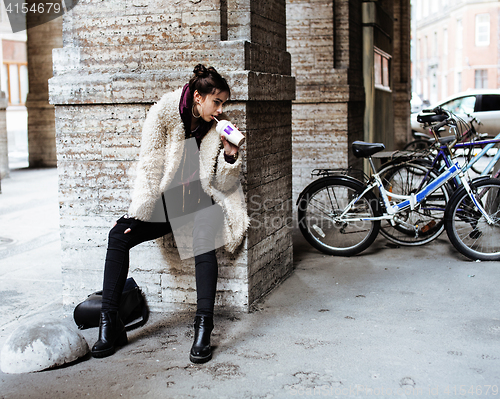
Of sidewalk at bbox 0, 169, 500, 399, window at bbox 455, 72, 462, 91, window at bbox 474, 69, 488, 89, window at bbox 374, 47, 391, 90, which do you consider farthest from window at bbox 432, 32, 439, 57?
sidewalk at bbox 0, 169, 500, 399

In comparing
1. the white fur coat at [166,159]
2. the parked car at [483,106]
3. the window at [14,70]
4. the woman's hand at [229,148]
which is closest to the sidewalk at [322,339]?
the white fur coat at [166,159]

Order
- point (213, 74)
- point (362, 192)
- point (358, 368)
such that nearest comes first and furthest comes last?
point (358, 368), point (213, 74), point (362, 192)

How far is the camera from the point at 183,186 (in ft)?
12.6

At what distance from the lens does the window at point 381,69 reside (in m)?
10.1

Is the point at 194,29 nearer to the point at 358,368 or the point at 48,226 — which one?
the point at 358,368

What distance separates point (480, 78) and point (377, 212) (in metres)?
42.0

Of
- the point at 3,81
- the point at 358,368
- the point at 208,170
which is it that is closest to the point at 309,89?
the point at 208,170

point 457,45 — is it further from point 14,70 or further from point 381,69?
point 381,69

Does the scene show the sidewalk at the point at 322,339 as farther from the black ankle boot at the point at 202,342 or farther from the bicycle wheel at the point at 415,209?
the bicycle wheel at the point at 415,209

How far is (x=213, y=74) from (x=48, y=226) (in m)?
4.86

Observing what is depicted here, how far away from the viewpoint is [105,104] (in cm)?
431

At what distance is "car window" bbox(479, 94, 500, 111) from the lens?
16.4 m

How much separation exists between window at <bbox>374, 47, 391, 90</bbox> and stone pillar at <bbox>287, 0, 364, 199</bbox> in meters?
2.06

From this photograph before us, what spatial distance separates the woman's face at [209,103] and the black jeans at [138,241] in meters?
0.62
